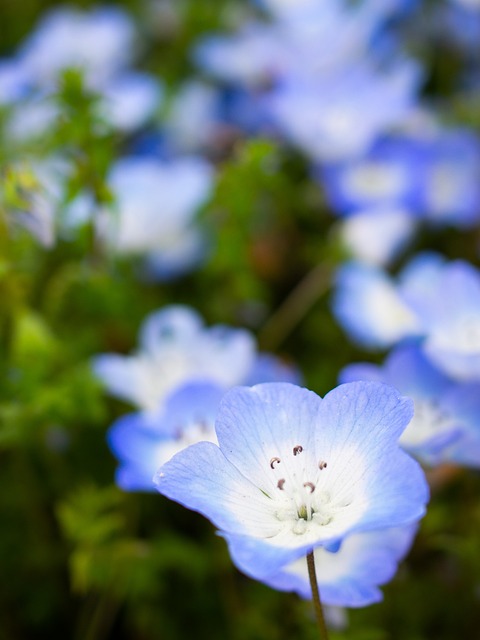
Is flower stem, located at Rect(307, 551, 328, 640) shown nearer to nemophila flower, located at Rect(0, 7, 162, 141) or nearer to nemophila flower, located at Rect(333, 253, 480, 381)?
nemophila flower, located at Rect(333, 253, 480, 381)

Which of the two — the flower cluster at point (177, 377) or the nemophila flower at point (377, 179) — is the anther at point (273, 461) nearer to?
the flower cluster at point (177, 377)

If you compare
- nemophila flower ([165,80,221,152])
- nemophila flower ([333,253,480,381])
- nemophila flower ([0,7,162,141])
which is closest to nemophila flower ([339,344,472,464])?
nemophila flower ([333,253,480,381])

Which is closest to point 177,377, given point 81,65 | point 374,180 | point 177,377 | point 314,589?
point 177,377

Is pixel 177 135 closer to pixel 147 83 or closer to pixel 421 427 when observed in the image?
pixel 147 83

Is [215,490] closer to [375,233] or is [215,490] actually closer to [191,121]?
[375,233]

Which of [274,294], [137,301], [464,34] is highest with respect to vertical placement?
[464,34]

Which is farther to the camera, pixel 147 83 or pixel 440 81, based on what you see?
pixel 440 81

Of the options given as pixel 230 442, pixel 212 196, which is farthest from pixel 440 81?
pixel 230 442
